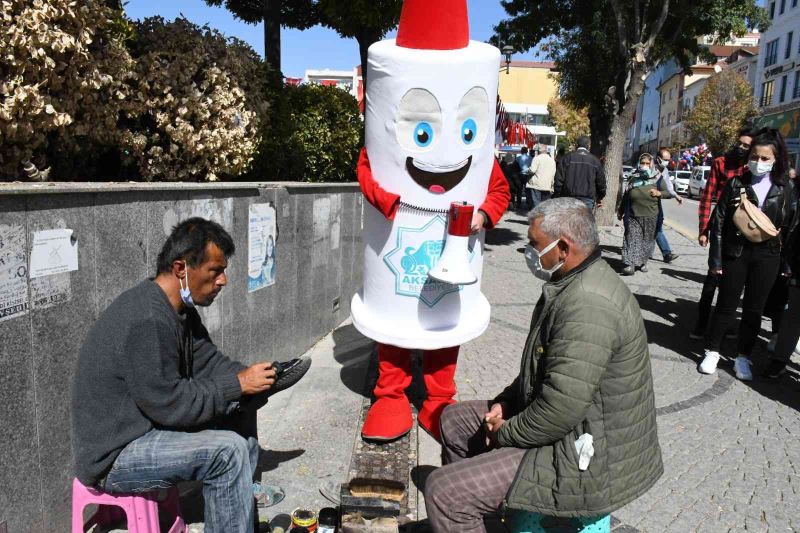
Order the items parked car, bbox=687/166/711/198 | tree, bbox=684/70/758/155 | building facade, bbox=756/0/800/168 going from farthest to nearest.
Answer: tree, bbox=684/70/758/155 → building facade, bbox=756/0/800/168 → parked car, bbox=687/166/711/198

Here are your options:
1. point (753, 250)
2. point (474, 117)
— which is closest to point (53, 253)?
point (474, 117)

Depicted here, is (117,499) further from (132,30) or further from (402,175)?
(132,30)

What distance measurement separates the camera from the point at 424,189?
12.4ft

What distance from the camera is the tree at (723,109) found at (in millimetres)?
44028

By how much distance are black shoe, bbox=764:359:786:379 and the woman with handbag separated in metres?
0.18

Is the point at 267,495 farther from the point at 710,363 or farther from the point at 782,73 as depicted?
the point at 782,73

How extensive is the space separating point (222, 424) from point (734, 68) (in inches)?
2446

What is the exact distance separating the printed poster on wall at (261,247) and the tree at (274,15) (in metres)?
3.81

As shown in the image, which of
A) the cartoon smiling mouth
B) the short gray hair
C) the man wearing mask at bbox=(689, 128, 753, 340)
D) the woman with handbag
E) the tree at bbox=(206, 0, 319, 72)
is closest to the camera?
the short gray hair

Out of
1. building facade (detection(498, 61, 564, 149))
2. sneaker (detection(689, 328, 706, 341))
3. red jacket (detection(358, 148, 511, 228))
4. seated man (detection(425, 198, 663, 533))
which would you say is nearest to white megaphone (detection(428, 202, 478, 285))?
red jacket (detection(358, 148, 511, 228))

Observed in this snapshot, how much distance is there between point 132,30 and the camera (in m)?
4.88

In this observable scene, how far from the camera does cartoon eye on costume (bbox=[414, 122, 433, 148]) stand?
3.70 meters

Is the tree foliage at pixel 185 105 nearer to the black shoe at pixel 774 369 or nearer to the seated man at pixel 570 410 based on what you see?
the seated man at pixel 570 410

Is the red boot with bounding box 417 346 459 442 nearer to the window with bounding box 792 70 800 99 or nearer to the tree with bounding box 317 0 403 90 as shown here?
the tree with bounding box 317 0 403 90
